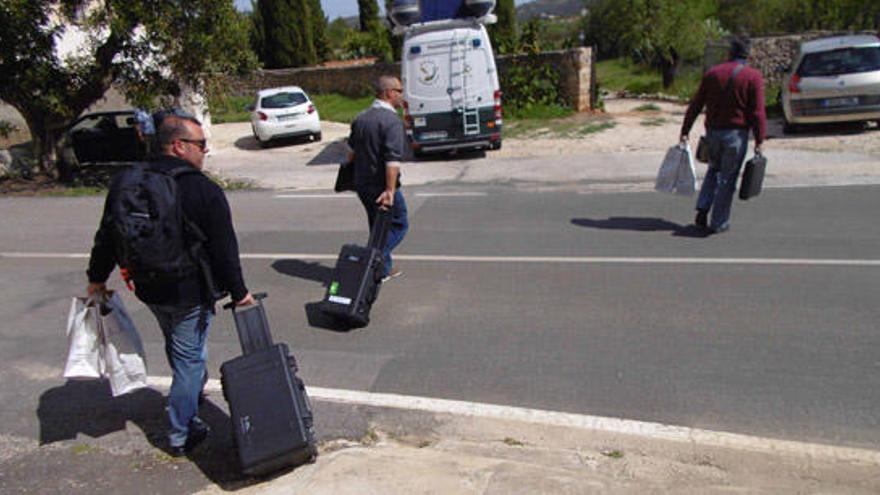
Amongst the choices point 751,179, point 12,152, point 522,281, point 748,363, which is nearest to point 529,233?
point 522,281

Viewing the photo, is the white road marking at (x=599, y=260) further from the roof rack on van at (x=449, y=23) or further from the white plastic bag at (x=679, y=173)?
the roof rack on van at (x=449, y=23)

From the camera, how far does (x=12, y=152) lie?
15539mm

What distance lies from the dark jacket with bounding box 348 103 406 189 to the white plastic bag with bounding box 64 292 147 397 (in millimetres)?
2713

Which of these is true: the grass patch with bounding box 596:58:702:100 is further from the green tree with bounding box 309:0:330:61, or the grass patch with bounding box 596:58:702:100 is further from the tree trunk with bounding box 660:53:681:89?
the green tree with bounding box 309:0:330:61

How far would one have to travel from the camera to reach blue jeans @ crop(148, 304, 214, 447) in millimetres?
3746

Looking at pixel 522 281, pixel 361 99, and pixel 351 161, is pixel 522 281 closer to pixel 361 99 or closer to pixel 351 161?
pixel 351 161

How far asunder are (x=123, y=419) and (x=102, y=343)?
0.78 metres

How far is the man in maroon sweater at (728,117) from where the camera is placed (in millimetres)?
7332

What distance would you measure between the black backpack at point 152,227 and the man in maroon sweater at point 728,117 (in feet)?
18.6

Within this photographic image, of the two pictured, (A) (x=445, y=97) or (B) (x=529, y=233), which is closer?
(B) (x=529, y=233)

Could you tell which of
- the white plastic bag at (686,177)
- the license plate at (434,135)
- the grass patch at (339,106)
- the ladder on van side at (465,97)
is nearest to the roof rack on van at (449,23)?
A: the ladder on van side at (465,97)

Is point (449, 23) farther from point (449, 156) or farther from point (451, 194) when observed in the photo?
point (451, 194)

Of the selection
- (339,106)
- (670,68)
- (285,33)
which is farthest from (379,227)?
(285,33)

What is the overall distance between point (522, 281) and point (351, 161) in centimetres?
182
